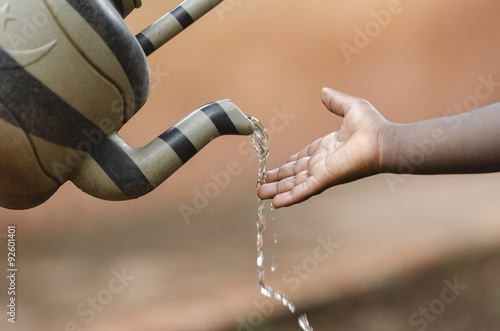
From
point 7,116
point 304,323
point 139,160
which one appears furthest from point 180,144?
point 304,323

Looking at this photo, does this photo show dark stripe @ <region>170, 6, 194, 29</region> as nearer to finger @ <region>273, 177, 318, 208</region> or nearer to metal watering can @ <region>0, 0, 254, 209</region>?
metal watering can @ <region>0, 0, 254, 209</region>

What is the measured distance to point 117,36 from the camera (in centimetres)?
43

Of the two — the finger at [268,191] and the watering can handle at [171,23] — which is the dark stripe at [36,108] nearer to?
the watering can handle at [171,23]

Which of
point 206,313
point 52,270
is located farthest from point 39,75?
point 52,270

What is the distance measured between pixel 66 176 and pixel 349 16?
915 mm

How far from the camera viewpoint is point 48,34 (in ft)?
1.32

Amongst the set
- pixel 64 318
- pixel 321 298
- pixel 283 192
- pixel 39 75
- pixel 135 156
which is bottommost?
pixel 321 298

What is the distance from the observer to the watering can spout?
476 mm

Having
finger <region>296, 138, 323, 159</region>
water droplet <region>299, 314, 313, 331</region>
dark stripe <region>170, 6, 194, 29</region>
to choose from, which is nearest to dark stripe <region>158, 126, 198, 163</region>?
dark stripe <region>170, 6, 194, 29</region>

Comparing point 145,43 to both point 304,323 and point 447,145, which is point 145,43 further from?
point 304,323

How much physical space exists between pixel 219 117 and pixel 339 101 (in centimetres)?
21

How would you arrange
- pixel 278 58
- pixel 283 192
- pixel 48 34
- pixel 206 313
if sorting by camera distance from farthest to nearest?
pixel 278 58, pixel 206 313, pixel 283 192, pixel 48 34

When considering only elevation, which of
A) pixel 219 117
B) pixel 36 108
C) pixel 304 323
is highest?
pixel 36 108

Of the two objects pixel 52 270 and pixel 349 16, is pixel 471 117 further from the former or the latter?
pixel 52 270
